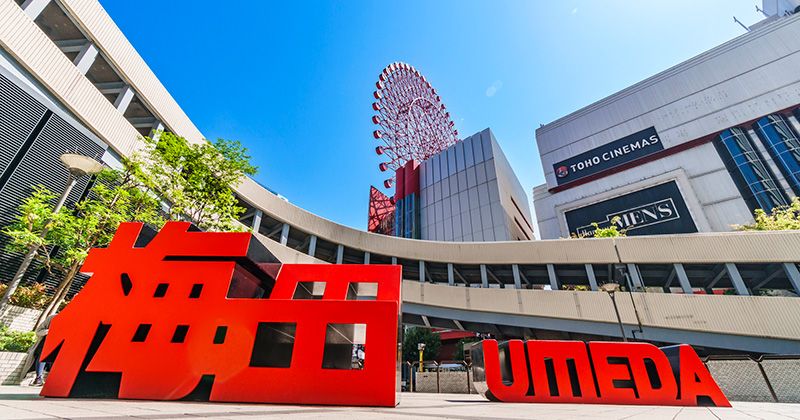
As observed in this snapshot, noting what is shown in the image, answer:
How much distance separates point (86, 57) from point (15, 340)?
502 inches

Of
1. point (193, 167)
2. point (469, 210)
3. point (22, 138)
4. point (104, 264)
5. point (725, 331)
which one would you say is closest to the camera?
point (104, 264)

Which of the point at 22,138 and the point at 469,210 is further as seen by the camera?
the point at 469,210

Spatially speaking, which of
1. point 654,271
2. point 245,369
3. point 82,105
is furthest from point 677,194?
point 82,105

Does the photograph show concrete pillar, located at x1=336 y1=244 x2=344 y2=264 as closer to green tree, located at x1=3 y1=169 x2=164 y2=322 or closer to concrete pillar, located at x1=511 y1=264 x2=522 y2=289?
green tree, located at x1=3 y1=169 x2=164 y2=322

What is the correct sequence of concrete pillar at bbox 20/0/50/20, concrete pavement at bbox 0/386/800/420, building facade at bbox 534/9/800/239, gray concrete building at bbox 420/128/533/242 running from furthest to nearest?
gray concrete building at bbox 420/128/533/242 → building facade at bbox 534/9/800/239 → concrete pillar at bbox 20/0/50/20 → concrete pavement at bbox 0/386/800/420

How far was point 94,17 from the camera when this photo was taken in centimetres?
1416

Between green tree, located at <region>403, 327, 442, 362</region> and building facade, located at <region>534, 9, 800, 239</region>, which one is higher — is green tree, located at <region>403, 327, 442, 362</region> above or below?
below

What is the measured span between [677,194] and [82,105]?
1810 inches

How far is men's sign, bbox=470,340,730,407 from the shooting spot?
627cm

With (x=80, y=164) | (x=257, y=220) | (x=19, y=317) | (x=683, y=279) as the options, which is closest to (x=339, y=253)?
(x=257, y=220)

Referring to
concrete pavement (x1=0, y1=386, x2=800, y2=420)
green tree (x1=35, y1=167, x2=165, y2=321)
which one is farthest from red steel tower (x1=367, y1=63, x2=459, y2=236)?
concrete pavement (x1=0, y1=386, x2=800, y2=420)

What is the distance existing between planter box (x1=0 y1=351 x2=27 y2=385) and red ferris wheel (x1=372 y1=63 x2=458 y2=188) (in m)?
40.1

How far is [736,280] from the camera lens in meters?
17.0

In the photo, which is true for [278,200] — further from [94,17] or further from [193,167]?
[94,17]
